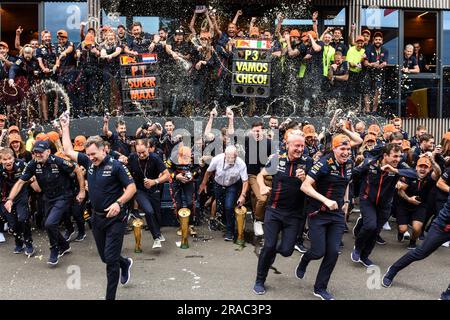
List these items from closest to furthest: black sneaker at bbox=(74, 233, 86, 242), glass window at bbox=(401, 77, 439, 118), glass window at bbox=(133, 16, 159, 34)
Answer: black sneaker at bbox=(74, 233, 86, 242) < glass window at bbox=(401, 77, 439, 118) < glass window at bbox=(133, 16, 159, 34)

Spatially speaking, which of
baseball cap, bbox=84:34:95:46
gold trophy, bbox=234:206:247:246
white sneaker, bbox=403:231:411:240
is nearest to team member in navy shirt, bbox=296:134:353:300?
gold trophy, bbox=234:206:247:246

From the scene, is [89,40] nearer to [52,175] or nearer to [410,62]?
[52,175]

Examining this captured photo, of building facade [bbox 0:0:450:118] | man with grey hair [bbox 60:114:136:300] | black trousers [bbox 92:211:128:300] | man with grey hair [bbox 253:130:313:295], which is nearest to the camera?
black trousers [bbox 92:211:128:300]

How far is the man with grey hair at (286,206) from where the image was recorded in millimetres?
6141

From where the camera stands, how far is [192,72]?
11789 millimetres

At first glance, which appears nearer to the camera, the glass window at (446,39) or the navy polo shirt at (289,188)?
the navy polo shirt at (289,188)

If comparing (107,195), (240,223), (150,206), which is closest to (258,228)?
(240,223)

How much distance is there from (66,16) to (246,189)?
9173mm

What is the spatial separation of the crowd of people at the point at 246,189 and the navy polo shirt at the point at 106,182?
12 mm

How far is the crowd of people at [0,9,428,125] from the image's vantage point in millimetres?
11367

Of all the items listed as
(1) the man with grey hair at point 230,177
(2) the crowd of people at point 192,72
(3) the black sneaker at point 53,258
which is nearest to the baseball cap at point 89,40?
(2) the crowd of people at point 192,72

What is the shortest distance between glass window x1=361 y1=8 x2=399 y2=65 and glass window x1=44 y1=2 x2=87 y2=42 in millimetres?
7992

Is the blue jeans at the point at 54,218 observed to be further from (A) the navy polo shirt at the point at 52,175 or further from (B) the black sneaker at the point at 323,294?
(B) the black sneaker at the point at 323,294

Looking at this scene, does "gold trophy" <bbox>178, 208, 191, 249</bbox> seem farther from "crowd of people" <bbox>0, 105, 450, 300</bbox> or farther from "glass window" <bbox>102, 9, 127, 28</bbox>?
"glass window" <bbox>102, 9, 127, 28</bbox>
